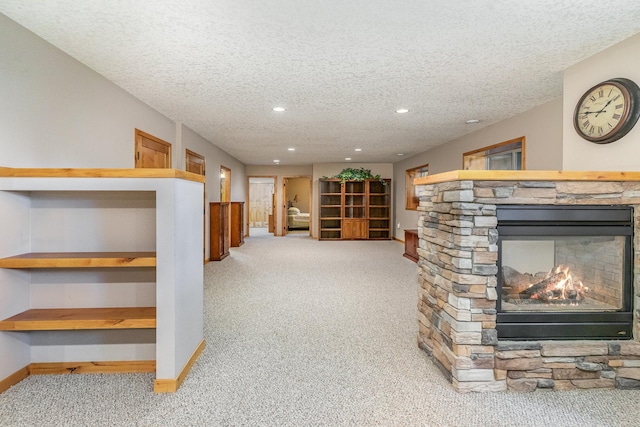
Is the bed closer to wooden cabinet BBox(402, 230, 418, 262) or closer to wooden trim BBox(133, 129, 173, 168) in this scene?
wooden cabinet BBox(402, 230, 418, 262)

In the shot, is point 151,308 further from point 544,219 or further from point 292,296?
point 544,219

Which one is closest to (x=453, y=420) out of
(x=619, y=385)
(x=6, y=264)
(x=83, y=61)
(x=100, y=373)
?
(x=619, y=385)

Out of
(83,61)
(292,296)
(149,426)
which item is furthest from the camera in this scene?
(292,296)

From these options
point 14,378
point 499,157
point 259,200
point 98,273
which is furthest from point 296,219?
point 14,378

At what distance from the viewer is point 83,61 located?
2.65 meters

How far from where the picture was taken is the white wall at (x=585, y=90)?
2.23 metres

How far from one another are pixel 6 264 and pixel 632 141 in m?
4.03

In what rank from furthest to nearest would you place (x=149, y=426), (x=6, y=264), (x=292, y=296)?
(x=292, y=296)
(x=6, y=264)
(x=149, y=426)

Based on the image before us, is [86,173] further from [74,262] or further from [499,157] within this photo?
[499,157]

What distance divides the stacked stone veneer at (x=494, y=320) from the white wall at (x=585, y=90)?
0.48 meters

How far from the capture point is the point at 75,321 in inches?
75.7

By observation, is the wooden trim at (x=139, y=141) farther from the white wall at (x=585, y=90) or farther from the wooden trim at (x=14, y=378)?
the white wall at (x=585, y=90)

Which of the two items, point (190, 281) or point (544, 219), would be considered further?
point (190, 281)

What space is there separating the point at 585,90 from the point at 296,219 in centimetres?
1059
